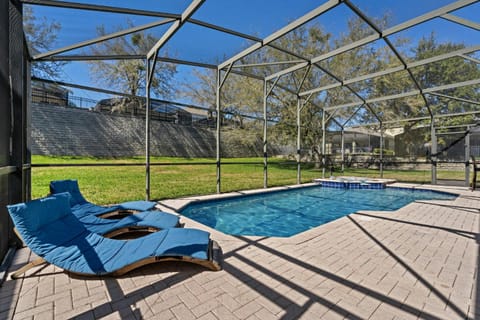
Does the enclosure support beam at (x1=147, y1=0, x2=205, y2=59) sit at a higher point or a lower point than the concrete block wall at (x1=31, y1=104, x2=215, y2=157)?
higher

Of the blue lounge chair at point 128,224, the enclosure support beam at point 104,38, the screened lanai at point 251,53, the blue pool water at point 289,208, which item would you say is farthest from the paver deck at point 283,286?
the enclosure support beam at point 104,38

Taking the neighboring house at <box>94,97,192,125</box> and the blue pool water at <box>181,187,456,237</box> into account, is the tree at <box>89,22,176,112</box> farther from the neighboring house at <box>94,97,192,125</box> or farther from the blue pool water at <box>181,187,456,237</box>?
the blue pool water at <box>181,187,456,237</box>

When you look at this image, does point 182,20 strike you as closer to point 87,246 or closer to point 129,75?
point 87,246

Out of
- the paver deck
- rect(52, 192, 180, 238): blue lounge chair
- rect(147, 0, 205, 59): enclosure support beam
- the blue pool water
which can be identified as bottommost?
the blue pool water

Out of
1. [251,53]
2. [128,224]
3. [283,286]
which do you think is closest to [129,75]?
[251,53]

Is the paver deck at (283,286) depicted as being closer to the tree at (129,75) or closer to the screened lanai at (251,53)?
the screened lanai at (251,53)

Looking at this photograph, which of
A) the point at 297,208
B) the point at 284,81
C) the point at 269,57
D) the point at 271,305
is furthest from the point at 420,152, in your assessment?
the point at 271,305

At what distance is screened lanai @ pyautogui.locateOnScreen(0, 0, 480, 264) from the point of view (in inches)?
141

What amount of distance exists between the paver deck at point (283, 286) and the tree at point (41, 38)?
17.0ft

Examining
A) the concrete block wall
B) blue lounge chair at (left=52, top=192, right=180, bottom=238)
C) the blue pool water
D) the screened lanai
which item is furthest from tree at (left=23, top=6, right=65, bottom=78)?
the concrete block wall

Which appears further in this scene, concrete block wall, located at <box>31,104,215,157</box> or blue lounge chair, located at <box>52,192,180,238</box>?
concrete block wall, located at <box>31,104,215,157</box>

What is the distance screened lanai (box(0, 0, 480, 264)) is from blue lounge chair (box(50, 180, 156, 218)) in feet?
2.16

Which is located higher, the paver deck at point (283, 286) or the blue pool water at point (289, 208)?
the paver deck at point (283, 286)

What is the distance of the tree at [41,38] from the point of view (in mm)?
5734
